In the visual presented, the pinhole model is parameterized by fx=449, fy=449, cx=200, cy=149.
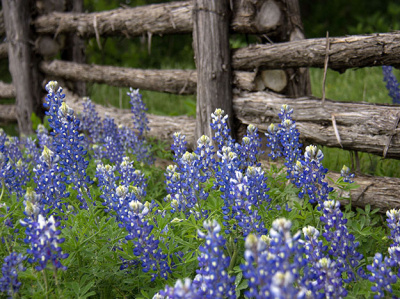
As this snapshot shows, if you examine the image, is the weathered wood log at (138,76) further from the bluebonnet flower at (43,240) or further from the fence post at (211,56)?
the bluebonnet flower at (43,240)

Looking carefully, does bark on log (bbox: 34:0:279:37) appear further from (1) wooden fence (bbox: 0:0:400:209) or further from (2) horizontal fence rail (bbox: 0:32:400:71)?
(2) horizontal fence rail (bbox: 0:32:400:71)

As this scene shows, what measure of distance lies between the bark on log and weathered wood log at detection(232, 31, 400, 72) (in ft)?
0.73

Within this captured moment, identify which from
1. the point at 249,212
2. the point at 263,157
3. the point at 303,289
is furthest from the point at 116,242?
the point at 263,157

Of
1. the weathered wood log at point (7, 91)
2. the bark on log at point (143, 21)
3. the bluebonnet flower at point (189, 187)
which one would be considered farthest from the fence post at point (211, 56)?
the weathered wood log at point (7, 91)

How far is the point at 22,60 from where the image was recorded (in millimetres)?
5730

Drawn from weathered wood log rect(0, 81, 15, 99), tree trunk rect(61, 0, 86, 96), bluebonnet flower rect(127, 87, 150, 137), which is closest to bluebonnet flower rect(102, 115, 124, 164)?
bluebonnet flower rect(127, 87, 150, 137)

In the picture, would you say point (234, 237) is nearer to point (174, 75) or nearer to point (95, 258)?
point (95, 258)

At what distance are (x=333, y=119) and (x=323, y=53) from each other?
19.0 inches

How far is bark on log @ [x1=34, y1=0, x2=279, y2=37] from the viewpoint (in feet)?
12.0

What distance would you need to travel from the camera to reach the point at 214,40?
3666mm

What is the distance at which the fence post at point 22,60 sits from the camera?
18.6 ft

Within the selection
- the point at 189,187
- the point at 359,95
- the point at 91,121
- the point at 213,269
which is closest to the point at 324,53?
the point at 189,187

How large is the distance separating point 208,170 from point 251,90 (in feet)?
3.86

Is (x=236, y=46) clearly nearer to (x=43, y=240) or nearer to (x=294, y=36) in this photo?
(x=294, y=36)
